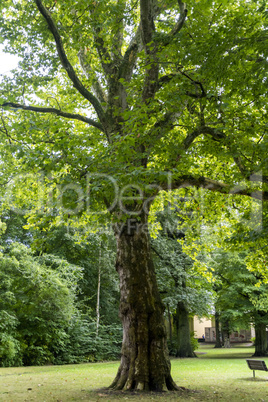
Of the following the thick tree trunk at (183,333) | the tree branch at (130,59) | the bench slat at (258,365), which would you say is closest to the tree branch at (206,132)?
the tree branch at (130,59)

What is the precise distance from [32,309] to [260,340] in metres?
16.1

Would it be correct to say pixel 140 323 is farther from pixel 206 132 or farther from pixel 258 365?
pixel 258 365

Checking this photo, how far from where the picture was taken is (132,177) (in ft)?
23.5

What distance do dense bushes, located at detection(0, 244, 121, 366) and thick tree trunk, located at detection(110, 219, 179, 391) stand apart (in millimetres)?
9601

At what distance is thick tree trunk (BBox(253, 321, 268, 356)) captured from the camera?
1000 inches

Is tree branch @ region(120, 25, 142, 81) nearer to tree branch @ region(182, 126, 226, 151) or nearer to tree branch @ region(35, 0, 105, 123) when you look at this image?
tree branch @ region(35, 0, 105, 123)

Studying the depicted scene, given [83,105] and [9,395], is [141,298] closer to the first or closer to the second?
[9,395]

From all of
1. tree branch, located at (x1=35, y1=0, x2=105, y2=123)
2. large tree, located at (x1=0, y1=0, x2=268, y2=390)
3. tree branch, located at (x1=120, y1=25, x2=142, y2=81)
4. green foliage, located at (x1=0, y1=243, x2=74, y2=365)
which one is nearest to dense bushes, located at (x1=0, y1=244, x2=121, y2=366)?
green foliage, located at (x1=0, y1=243, x2=74, y2=365)

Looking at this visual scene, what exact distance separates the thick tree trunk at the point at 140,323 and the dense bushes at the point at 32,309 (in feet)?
31.5

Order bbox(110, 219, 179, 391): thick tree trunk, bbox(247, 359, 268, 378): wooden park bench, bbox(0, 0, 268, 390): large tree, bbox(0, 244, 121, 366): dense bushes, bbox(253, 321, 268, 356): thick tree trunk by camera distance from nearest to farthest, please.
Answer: bbox(0, 0, 268, 390): large tree → bbox(110, 219, 179, 391): thick tree trunk → bbox(247, 359, 268, 378): wooden park bench → bbox(0, 244, 121, 366): dense bushes → bbox(253, 321, 268, 356): thick tree trunk

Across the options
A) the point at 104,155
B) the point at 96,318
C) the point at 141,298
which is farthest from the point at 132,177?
the point at 96,318

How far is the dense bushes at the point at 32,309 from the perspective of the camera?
17.2 meters

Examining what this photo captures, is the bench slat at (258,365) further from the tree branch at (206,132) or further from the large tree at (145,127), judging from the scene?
the tree branch at (206,132)

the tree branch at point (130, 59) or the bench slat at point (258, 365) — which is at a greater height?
the tree branch at point (130, 59)
